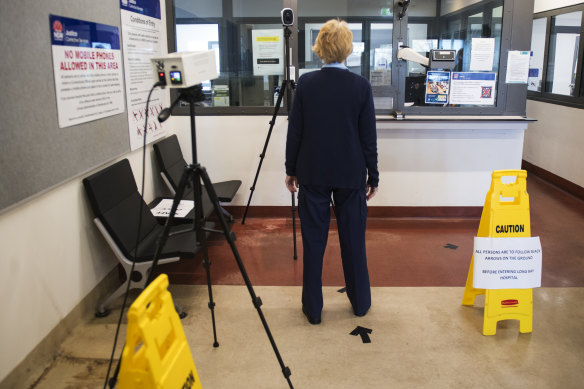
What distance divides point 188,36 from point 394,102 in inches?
75.6

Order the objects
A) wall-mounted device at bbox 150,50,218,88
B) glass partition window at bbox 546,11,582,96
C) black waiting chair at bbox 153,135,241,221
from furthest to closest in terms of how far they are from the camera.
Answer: glass partition window at bbox 546,11,582,96, black waiting chair at bbox 153,135,241,221, wall-mounted device at bbox 150,50,218,88

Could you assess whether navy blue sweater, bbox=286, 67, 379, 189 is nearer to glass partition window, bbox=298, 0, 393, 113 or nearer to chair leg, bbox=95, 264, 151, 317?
chair leg, bbox=95, 264, 151, 317

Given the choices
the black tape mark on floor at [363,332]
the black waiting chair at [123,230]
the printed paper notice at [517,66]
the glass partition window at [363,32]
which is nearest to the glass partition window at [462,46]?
the printed paper notice at [517,66]

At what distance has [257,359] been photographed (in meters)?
2.48

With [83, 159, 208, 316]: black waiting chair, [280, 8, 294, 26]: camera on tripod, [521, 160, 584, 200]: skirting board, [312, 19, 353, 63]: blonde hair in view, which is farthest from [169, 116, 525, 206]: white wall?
Answer: [312, 19, 353, 63]: blonde hair

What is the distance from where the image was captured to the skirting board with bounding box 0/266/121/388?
2.25m

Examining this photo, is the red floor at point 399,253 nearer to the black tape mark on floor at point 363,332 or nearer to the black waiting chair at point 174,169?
the black waiting chair at point 174,169

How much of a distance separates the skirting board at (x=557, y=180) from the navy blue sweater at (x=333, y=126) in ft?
12.5

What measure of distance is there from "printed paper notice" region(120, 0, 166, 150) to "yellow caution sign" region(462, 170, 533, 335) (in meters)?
2.37

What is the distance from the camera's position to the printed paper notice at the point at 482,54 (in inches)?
171

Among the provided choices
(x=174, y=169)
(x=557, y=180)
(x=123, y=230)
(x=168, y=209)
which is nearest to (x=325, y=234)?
(x=123, y=230)

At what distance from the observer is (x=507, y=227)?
8.69 feet

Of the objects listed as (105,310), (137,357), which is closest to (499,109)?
(105,310)

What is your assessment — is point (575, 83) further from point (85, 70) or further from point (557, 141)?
point (85, 70)
